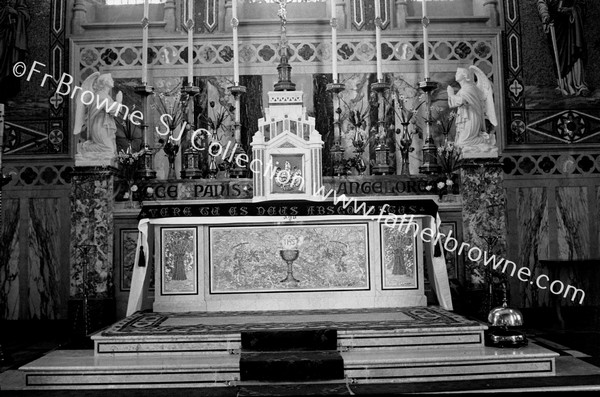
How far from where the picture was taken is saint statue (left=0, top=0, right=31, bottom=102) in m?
11.1

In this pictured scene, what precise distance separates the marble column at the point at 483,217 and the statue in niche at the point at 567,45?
242cm

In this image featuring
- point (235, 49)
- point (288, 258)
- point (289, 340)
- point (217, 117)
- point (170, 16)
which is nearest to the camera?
point (289, 340)

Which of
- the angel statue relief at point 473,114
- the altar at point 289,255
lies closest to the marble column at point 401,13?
the altar at point 289,255

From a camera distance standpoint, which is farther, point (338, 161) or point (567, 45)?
point (567, 45)

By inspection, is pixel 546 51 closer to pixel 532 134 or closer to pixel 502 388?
pixel 532 134

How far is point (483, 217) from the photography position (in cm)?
1000

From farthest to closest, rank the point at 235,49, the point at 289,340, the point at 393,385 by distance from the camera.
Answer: the point at 235,49 → the point at 289,340 → the point at 393,385

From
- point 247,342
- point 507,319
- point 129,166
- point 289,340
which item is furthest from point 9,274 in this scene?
point 507,319

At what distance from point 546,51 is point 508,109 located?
121 cm

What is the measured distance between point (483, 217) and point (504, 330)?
118 inches

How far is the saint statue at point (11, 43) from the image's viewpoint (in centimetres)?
1110

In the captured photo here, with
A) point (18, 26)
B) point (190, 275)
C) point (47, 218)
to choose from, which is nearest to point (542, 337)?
point (190, 275)

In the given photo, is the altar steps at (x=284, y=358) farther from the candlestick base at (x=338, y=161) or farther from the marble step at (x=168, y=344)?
the candlestick base at (x=338, y=161)

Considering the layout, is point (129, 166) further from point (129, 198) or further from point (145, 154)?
point (129, 198)
